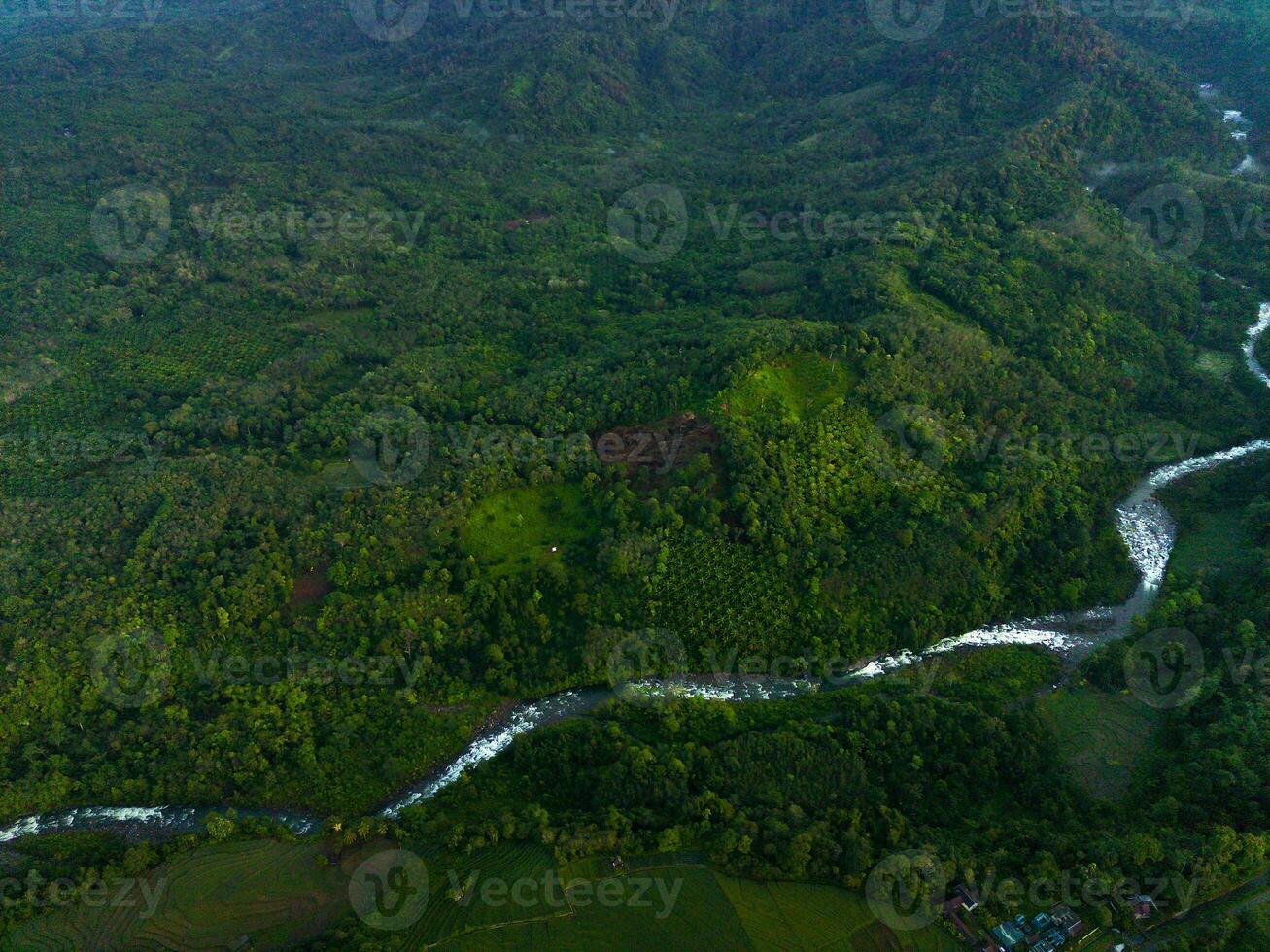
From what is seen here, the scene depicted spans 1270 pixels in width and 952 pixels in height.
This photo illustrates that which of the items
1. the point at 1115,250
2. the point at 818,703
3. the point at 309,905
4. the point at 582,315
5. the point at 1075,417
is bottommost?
the point at 309,905

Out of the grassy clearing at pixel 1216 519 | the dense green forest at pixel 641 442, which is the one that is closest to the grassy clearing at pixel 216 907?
the dense green forest at pixel 641 442

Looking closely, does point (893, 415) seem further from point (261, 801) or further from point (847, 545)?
point (261, 801)

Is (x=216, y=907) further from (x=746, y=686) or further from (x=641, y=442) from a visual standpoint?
(x=641, y=442)

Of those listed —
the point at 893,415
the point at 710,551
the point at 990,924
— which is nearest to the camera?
the point at 990,924

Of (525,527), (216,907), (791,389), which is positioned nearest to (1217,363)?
(791,389)

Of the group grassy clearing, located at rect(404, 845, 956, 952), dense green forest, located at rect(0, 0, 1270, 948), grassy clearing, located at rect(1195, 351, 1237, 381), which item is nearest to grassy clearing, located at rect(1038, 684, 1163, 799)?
dense green forest, located at rect(0, 0, 1270, 948)

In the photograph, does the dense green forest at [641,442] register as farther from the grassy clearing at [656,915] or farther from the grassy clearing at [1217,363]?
the grassy clearing at [656,915]

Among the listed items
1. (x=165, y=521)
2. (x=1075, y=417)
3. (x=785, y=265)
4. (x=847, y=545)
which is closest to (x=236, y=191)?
(x=165, y=521)
